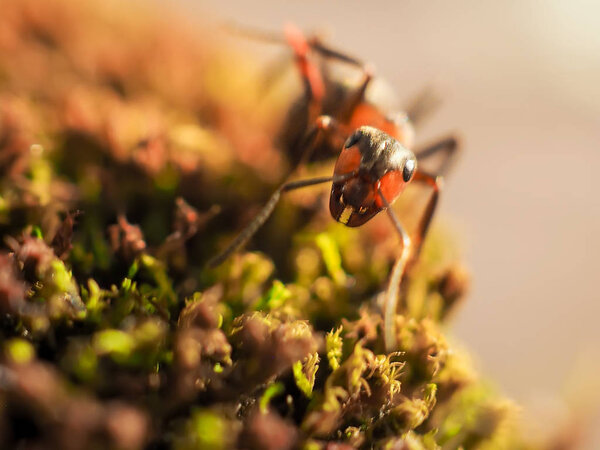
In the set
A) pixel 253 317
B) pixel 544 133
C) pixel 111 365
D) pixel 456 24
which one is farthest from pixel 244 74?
pixel 456 24

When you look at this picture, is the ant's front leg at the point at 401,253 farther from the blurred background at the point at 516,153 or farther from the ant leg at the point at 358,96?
the blurred background at the point at 516,153

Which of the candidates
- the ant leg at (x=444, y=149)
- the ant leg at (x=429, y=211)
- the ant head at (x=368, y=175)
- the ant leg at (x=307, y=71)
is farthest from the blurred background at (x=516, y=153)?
the ant head at (x=368, y=175)

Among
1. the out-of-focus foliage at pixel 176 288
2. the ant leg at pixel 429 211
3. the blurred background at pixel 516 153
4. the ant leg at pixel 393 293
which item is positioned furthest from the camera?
the blurred background at pixel 516 153

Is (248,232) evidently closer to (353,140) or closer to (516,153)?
(353,140)

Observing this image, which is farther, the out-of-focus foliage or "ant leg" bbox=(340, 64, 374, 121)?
"ant leg" bbox=(340, 64, 374, 121)

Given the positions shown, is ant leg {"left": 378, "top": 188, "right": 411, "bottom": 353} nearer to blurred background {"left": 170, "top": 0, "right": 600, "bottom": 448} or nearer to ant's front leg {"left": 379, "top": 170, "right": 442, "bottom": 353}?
ant's front leg {"left": 379, "top": 170, "right": 442, "bottom": 353}

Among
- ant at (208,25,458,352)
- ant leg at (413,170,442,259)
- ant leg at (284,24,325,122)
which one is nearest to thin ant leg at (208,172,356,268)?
ant at (208,25,458,352)

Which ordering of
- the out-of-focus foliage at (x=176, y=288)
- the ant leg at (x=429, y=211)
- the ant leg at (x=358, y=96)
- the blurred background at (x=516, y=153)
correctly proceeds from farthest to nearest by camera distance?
the blurred background at (x=516, y=153), the ant leg at (x=358, y=96), the ant leg at (x=429, y=211), the out-of-focus foliage at (x=176, y=288)
